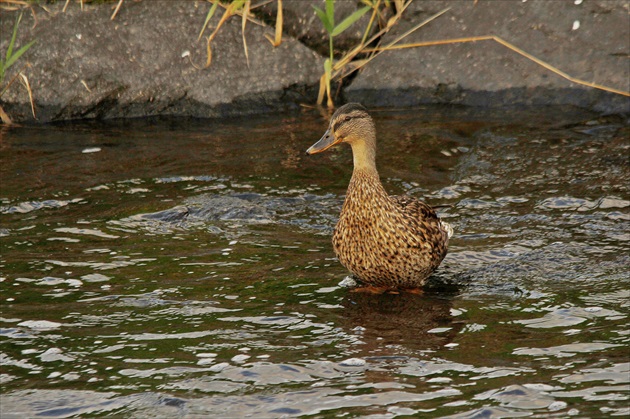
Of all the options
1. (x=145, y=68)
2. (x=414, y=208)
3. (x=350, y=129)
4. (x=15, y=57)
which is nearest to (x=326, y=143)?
(x=350, y=129)

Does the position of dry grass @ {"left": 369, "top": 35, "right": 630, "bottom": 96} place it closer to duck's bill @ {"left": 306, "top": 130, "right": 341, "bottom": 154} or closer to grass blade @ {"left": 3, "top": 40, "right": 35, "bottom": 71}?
grass blade @ {"left": 3, "top": 40, "right": 35, "bottom": 71}

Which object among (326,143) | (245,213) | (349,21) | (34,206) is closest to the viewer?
(326,143)

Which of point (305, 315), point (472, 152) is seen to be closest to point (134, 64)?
point (472, 152)

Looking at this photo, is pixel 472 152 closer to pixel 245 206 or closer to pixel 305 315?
pixel 245 206

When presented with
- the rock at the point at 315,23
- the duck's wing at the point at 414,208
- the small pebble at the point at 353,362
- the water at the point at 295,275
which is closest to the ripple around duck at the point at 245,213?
the water at the point at 295,275

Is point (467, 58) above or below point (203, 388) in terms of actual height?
above

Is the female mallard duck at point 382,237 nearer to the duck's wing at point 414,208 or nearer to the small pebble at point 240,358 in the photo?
the duck's wing at point 414,208

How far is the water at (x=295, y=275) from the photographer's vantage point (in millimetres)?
4578

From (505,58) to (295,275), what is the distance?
180 inches

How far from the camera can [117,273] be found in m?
6.26

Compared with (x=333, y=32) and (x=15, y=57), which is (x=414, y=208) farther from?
(x=15, y=57)

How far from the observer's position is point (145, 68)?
387 inches

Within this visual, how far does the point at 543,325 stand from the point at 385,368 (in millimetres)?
989

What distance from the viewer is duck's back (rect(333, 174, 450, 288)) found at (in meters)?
5.80
